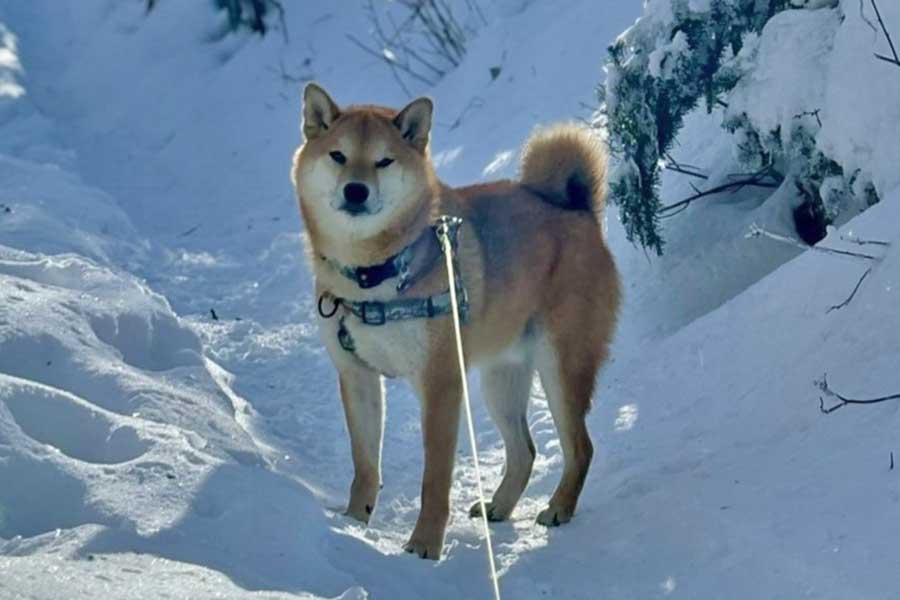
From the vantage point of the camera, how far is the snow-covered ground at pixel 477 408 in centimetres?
415

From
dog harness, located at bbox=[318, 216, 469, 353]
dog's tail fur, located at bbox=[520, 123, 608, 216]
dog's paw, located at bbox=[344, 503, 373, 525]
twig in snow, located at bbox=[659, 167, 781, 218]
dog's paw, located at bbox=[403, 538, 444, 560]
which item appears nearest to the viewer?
dog's paw, located at bbox=[403, 538, 444, 560]

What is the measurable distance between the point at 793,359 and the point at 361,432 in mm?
1636

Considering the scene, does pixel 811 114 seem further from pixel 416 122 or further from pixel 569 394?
pixel 416 122

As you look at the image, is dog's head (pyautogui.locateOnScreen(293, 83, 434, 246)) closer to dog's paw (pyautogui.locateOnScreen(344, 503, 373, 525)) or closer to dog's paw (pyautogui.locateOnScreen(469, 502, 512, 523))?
dog's paw (pyautogui.locateOnScreen(344, 503, 373, 525))

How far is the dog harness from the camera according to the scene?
17.0 ft

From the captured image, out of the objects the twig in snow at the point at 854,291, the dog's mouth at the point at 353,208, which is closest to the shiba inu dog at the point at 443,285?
the dog's mouth at the point at 353,208

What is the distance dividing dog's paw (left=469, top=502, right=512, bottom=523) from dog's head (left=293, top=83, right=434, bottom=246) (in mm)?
1187

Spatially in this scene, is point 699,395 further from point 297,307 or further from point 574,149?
point 297,307

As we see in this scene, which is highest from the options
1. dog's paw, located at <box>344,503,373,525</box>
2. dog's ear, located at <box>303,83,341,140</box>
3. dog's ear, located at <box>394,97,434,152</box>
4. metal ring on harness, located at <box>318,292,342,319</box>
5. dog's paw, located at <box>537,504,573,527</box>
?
dog's ear, located at <box>303,83,341,140</box>

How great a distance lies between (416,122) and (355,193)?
1.73 ft

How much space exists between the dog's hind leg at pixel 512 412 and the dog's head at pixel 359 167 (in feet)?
2.94

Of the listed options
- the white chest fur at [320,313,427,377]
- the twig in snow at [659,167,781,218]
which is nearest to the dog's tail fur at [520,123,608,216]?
the white chest fur at [320,313,427,377]

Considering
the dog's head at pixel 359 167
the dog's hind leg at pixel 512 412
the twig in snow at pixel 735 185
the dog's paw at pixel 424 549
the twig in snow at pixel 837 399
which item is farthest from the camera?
the twig in snow at pixel 735 185

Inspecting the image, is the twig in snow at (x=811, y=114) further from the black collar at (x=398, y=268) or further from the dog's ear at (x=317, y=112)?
the dog's ear at (x=317, y=112)
